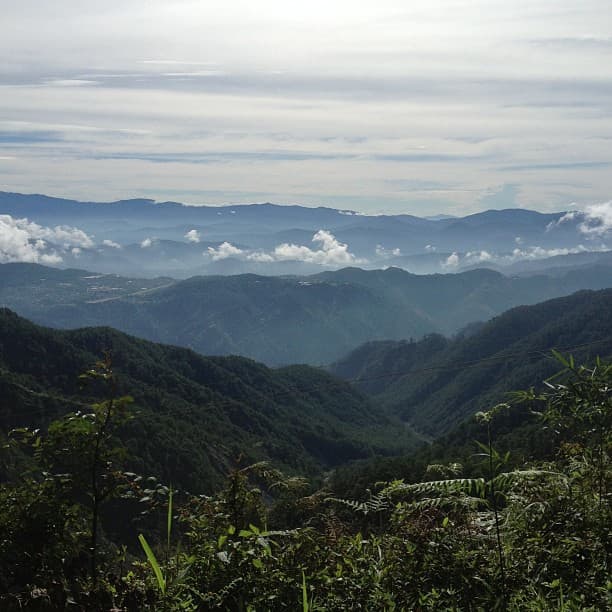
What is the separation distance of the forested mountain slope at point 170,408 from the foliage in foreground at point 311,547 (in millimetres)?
94628

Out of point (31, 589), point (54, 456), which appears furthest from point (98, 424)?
point (31, 589)

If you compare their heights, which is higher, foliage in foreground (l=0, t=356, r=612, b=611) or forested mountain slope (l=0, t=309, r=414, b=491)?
foliage in foreground (l=0, t=356, r=612, b=611)

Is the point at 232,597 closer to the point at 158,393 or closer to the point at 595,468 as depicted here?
the point at 595,468

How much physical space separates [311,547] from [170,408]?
486 ft

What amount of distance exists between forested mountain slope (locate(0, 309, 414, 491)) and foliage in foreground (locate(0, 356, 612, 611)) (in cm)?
9463

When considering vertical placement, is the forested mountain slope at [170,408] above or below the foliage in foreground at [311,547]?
below

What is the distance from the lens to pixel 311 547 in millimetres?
5199

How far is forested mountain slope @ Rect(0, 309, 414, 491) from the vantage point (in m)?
110

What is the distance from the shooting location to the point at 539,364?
19025cm

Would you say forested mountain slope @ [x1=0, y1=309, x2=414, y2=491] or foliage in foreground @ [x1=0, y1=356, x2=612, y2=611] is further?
forested mountain slope @ [x1=0, y1=309, x2=414, y2=491]

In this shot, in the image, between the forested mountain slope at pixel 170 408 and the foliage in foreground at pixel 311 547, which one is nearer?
the foliage in foreground at pixel 311 547

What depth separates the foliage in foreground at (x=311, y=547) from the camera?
4.59 meters

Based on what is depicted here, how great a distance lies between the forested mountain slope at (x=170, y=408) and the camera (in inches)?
4316

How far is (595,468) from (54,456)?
5196mm
